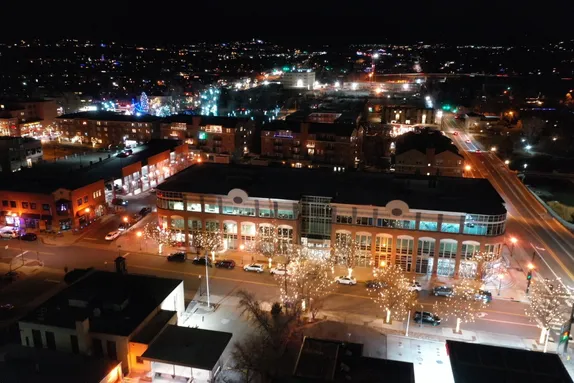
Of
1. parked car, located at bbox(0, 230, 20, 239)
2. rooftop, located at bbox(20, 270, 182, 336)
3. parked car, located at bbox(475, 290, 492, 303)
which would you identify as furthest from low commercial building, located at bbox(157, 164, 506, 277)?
parked car, located at bbox(0, 230, 20, 239)

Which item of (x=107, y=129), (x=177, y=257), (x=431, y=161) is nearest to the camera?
(x=177, y=257)

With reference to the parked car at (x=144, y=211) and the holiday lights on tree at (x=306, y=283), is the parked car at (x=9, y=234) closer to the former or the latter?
the parked car at (x=144, y=211)

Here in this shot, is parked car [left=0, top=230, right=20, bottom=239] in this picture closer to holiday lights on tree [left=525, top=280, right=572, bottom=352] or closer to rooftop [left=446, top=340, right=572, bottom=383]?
rooftop [left=446, top=340, right=572, bottom=383]

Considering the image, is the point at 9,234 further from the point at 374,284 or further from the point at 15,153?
the point at 374,284

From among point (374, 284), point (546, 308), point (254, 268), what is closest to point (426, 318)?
point (374, 284)

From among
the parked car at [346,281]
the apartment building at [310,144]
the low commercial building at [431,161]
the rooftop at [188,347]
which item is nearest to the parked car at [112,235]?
the rooftop at [188,347]

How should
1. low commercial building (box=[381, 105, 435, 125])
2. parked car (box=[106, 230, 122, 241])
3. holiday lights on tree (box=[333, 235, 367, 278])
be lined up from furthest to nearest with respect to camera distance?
low commercial building (box=[381, 105, 435, 125]) < parked car (box=[106, 230, 122, 241]) < holiday lights on tree (box=[333, 235, 367, 278])
